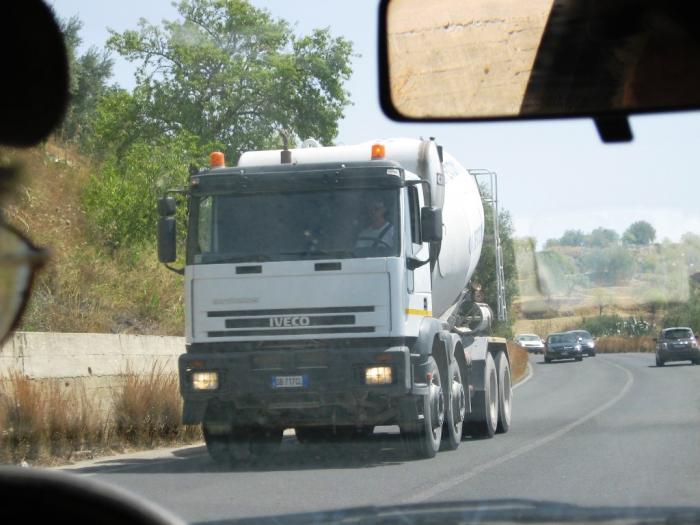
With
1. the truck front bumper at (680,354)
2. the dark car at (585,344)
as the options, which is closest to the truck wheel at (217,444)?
the dark car at (585,344)

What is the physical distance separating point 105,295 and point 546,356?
20873mm

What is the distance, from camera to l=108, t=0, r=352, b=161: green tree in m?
36.4

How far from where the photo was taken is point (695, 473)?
415 inches

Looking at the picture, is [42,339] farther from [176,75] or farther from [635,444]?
[176,75]

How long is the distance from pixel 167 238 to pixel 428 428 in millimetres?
3351

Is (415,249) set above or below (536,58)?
above

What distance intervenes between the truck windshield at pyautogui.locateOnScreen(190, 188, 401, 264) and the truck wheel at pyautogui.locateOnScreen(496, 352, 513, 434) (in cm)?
512

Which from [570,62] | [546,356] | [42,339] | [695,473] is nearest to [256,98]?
[546,356]

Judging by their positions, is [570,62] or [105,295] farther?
[105,295]

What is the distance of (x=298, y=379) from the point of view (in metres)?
12.2

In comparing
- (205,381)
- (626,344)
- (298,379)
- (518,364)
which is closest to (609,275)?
(298,379)

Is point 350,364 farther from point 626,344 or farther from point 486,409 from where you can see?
point 626,344

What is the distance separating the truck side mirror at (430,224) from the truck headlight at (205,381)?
2.55 meters

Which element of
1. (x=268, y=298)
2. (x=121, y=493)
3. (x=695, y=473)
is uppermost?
(x=268, y=298)
